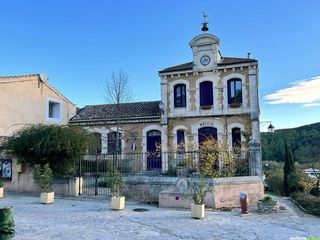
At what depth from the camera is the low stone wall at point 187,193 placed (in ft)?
38.4

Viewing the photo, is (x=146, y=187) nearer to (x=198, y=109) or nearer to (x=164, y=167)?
(x=164, y=167)

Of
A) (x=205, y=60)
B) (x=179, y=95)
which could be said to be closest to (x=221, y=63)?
(x=205, y=60)

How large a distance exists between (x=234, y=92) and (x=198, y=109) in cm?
274

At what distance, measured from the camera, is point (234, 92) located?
21656mm

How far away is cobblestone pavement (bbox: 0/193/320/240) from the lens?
7535mm

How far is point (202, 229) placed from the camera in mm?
8172

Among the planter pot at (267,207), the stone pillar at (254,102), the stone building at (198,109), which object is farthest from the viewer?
the stone building at (198,109)

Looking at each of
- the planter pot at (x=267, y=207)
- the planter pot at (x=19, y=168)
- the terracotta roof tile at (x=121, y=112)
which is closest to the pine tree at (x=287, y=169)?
the planter pot at (x=267, y=207)

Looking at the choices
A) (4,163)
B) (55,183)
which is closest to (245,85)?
(55,183)

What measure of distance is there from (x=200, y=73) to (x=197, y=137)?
4.56 meters

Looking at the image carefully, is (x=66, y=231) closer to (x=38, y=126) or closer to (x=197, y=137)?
(x=38, y=126)

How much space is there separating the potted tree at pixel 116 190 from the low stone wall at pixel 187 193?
1.65m

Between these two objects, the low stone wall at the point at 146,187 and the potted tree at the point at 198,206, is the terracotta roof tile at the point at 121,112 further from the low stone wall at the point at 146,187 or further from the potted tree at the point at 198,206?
the potted tree at the point at 198,206

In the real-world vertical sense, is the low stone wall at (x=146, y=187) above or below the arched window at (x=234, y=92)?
below
